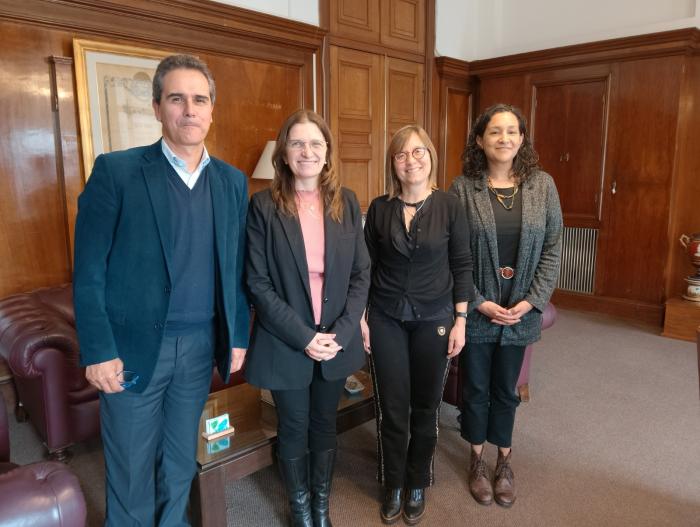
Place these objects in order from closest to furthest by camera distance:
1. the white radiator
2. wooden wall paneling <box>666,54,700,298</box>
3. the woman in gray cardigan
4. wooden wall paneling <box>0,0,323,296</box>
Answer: the woman in gray cardigan, wooden wall paneling <box>0,0,323,296</box>, wooden wall paneling <box>666,54,700,298</box>, the white radiator

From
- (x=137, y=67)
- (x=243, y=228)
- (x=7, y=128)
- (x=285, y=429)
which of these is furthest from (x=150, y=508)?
(x=137, y=67)

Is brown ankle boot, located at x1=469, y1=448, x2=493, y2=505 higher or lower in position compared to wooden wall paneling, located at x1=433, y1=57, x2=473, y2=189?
lower

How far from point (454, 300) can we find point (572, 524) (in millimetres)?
984

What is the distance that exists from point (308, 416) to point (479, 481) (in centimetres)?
87

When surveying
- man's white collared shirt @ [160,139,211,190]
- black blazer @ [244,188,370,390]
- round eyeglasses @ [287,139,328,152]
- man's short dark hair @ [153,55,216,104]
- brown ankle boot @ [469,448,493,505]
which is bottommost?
brown ankle boot @ [469,448,493,505]

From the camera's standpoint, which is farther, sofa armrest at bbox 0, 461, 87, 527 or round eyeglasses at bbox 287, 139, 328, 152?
round eyeglasses at bbox 287, 139, 328, 152

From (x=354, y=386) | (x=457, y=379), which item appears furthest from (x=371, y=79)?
(x=354, y=386)

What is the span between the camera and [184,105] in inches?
58.1

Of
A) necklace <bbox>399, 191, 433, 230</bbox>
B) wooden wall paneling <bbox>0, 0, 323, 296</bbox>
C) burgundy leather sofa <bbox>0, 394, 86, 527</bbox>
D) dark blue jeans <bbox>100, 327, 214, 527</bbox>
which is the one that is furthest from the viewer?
wooden wall paneling <bbox>0, 0, 323, 296</bbox>

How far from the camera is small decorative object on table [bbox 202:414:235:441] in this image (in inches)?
78.9

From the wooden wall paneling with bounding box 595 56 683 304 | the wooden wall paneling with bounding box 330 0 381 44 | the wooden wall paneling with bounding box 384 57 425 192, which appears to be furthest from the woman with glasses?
the wooden wall paneling with bounding box 595 56 683 304

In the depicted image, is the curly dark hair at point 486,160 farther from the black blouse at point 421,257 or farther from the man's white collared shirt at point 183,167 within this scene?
the man's white collared shirt at point 183,167

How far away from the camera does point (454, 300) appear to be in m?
2.02

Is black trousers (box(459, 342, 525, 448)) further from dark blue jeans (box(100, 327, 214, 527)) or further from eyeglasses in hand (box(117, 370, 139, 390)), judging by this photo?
eyeglasses in hand (box(117, 370, 139, 390))
